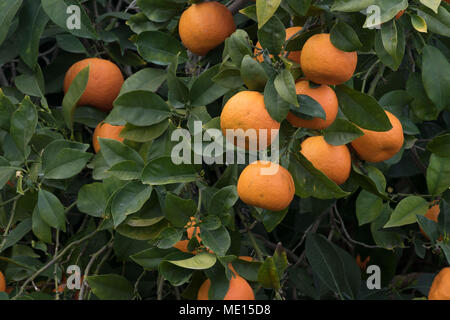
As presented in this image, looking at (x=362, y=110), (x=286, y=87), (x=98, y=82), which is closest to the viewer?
(x=286, y=87)

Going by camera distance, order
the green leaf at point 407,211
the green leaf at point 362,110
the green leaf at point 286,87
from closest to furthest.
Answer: the green leaf at point 286,87 → the green leaf at point 362,110 → the green leaf at point 407,211

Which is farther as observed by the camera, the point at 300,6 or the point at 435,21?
the point at 435,21

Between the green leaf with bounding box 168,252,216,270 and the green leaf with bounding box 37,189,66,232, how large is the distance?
11.2 inches

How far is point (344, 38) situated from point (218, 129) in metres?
0.23

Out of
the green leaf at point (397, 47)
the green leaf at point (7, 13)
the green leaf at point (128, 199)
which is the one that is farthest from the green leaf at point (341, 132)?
the green leaf at point (7, 13)

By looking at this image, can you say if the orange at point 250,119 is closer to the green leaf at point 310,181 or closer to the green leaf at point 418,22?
the green leaf at point 310,181

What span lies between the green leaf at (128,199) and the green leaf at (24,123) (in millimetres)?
245

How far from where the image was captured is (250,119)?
2.63ft

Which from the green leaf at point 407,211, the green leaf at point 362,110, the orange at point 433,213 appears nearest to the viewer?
the green leaf at point 362,110

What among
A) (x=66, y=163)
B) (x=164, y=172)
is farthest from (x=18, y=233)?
(x=164, y=172)

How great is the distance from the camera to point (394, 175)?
4.70ft

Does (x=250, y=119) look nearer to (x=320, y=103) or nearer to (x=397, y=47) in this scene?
(x=320, y=103)

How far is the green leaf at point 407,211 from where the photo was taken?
A: 3.62 feet
